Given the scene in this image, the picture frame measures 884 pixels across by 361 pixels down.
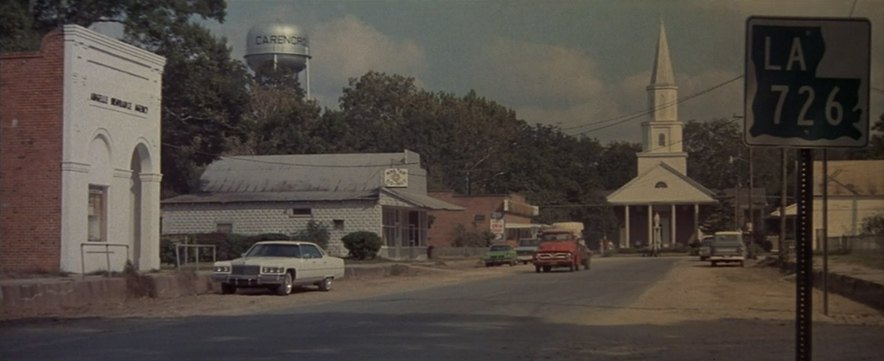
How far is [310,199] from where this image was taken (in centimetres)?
6341

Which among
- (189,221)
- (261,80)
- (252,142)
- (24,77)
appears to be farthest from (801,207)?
(261,80)

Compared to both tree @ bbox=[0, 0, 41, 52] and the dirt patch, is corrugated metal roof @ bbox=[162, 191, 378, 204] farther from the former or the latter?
the dirt patch

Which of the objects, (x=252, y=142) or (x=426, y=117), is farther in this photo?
(x=426, y=117)

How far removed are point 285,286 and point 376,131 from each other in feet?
215

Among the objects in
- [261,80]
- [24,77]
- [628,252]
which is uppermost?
[261,80]

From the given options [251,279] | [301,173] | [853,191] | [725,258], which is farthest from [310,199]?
[853,191]

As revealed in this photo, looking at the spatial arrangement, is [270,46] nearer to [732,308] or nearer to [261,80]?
[261,80]

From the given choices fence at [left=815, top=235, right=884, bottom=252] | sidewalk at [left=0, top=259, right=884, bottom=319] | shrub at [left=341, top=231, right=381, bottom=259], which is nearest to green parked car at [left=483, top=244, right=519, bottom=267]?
shrub at [left=341, top=231, right=381, bottom=259]

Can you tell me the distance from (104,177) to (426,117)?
2469 inches

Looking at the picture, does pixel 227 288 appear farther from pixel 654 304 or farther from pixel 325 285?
pixel 654 304

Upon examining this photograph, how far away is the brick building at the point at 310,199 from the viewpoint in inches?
2486

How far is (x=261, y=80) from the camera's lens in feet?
333

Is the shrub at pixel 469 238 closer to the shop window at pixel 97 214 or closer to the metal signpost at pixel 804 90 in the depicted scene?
the shop window at pixel 97 214

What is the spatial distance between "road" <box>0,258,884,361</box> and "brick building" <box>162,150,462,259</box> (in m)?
36.2
